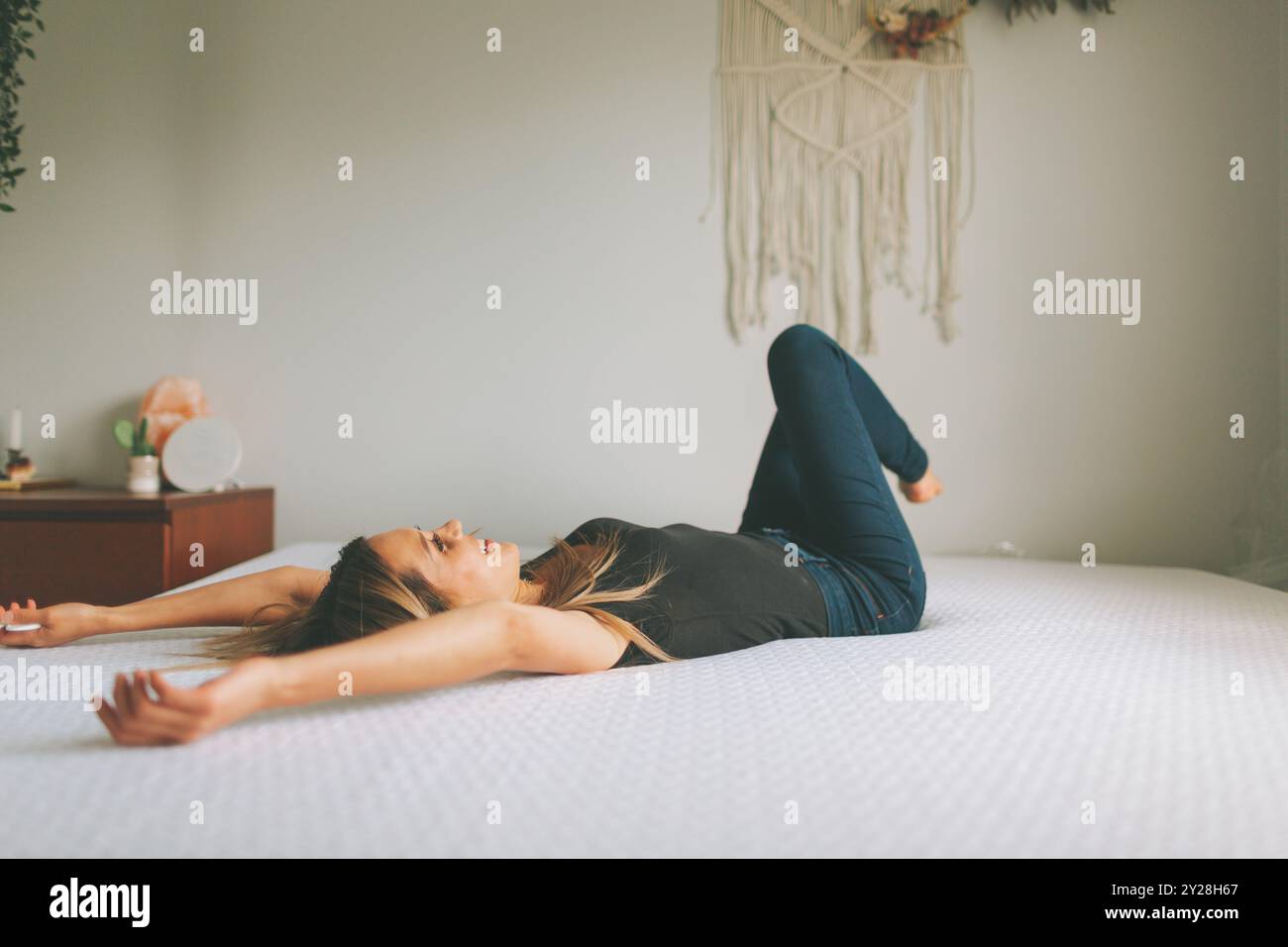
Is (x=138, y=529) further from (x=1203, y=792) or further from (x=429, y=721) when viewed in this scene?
(x=1203, y=792)

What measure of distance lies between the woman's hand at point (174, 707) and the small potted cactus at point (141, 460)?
1.46 meters

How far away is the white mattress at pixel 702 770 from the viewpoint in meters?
0.65

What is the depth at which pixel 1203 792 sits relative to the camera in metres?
0.71

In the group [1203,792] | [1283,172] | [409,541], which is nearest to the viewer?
[1203,792]

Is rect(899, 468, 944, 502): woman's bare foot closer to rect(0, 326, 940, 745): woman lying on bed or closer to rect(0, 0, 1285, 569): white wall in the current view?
rect(0, 326, 940, 745): woman lying on bed

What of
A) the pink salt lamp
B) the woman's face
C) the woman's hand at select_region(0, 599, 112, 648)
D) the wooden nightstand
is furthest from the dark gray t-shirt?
the pink salt lamp

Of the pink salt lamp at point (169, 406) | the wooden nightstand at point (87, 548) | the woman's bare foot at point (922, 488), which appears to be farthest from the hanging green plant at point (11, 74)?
the woman's bare foot at point (922, 488)

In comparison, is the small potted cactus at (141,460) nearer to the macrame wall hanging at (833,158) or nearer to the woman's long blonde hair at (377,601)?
the woman's long blonde hair at (377,601)

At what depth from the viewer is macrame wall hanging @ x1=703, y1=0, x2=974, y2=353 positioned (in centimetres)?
229

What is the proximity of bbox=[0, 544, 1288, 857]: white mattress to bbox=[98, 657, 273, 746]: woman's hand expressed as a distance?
0.02 meters

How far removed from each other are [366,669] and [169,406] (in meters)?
1.67

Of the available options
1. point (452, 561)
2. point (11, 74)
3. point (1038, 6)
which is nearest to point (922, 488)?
point (452, 561)

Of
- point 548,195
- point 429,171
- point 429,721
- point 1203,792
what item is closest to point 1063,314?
point 548,195

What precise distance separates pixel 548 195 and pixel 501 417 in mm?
569
